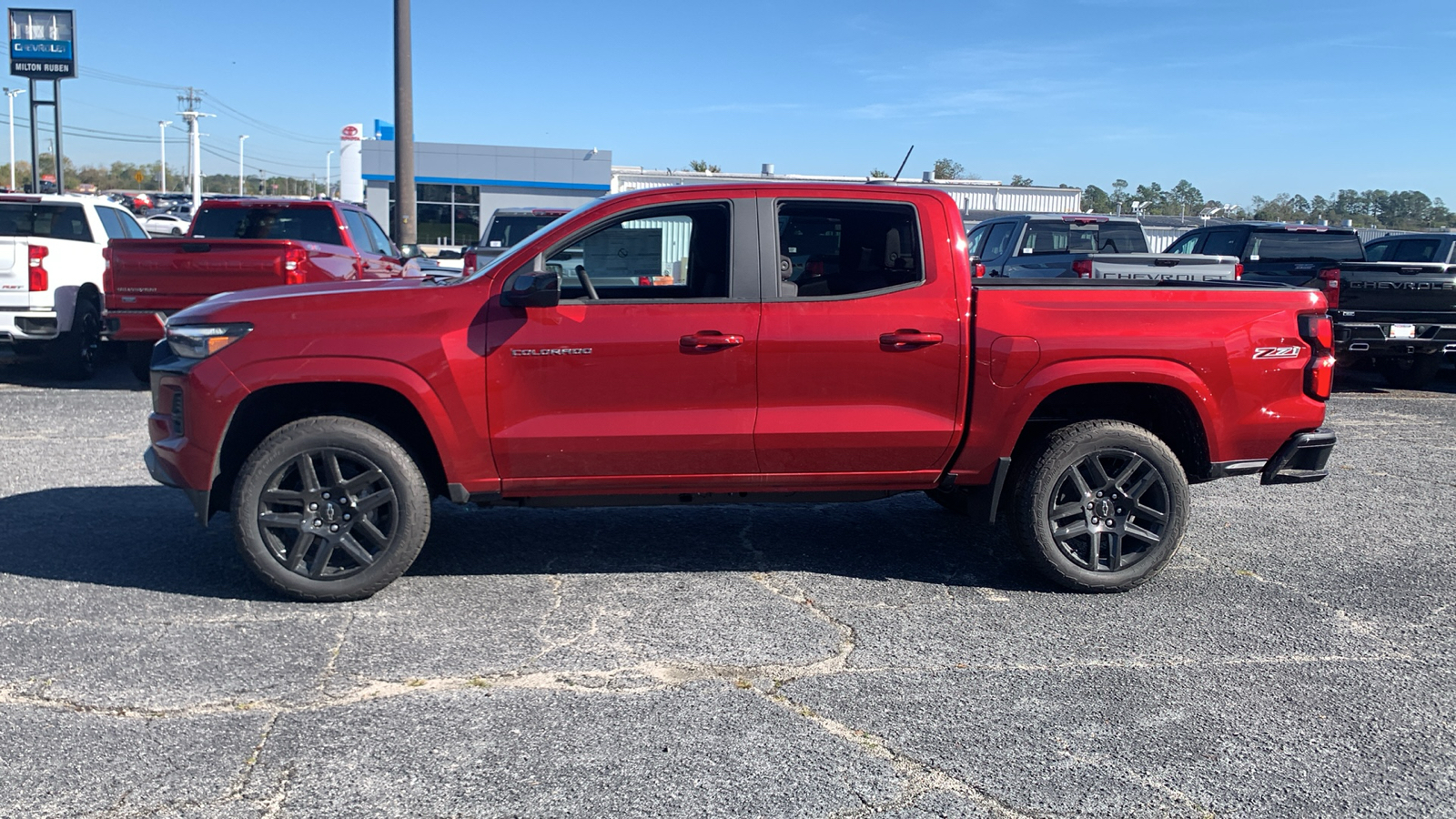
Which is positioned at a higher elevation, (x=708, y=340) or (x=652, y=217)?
(x=652, y=217)

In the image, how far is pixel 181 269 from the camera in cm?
1031

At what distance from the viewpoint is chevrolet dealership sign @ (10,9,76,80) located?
90.3 feet

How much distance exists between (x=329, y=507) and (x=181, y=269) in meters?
6.50

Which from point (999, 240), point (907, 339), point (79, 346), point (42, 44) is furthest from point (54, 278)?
point (42, 44)

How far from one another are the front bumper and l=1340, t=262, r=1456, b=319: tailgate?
762 centimetres


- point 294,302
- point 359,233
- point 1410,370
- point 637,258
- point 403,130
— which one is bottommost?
point 1410,370

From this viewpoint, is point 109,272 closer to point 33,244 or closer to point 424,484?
point 33,244

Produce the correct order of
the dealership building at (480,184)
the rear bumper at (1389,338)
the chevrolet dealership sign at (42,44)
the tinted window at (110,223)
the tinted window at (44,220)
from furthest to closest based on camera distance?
1. the dealership building at (480,184)
2. the chevrolet dealership sign at (42,44)
3. the tinted window at (110,223)
4. the tinted window at (44,220)
5. the rear bumper at (1389,338)

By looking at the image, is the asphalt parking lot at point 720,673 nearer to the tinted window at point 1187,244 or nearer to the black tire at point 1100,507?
the black tire at point 1100,507

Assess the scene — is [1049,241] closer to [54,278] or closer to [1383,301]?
[1383,301]

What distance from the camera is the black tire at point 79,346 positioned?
1142cm

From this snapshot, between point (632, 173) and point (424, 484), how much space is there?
42.1 metres

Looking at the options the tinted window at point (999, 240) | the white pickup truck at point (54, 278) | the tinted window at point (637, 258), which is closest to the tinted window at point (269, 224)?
the white pickup truck at point (54, 278)

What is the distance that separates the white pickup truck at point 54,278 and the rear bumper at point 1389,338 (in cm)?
1264
